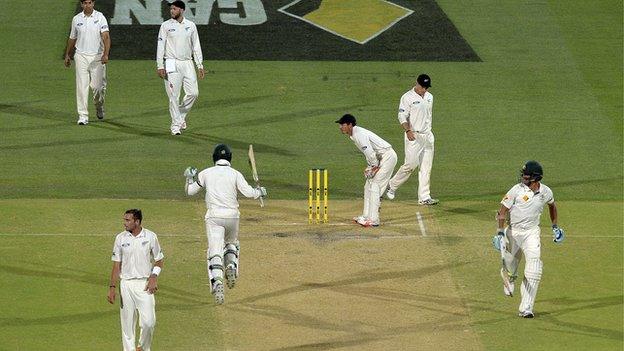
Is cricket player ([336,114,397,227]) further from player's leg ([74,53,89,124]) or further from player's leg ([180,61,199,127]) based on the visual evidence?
player's leg ([74,53,89,124])

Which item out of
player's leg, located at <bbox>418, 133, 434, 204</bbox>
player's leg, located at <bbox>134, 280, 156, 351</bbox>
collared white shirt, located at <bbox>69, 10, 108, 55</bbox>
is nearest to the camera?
player's leg, located at <bbox>134, 280, 156, 351</bbox>

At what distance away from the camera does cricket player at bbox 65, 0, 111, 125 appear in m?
30.9

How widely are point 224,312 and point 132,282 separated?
289 centimetres

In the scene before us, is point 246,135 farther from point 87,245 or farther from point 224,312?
point 224,312

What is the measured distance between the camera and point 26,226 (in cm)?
2652

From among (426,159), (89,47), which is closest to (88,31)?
(89,47)

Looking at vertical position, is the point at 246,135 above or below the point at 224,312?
above

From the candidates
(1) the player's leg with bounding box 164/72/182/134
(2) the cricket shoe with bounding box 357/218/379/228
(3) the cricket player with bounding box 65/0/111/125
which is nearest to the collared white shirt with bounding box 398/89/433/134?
(2) the cricket shoe with bounding box 357/218/379/228

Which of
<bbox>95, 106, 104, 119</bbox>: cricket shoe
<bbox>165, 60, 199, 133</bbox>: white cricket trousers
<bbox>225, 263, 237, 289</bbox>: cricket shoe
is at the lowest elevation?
<bbox>225, 263, 237, 289</bbox>: cricket shoe

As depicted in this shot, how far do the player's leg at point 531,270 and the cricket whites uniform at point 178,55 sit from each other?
994cm

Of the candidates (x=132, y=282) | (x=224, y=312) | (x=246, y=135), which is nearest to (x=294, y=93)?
(x=246, y=135)

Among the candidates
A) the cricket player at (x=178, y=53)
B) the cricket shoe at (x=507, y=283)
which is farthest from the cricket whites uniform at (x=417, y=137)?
the cricket shoe at (x=507, y=283)

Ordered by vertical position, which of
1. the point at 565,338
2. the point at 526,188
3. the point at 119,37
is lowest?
the point at 565,338

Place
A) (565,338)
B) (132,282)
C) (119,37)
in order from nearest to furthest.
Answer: (132,282), (565,338), (119,37)
